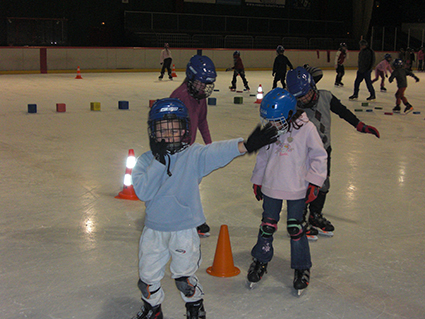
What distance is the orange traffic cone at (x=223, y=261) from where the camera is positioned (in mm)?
3666

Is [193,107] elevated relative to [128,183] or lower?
elevated

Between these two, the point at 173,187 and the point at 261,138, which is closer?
the point at 261,138

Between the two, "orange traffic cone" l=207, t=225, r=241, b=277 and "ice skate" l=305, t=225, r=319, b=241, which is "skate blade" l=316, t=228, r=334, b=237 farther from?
"orange traffic cone" l=207, t=225, r=241, b=277

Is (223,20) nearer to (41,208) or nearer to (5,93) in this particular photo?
(5,93)

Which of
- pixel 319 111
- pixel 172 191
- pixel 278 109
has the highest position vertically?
pixel 278 109

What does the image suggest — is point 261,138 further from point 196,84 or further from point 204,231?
point 204,231

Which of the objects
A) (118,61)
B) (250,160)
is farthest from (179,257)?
(118,61)

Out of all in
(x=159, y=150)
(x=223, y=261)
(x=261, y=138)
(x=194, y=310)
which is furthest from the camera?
(x=223, y=261)

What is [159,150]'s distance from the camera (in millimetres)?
2656

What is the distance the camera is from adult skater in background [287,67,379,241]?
12.5ft

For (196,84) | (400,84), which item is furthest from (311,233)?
(400,84)

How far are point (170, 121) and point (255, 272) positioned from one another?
4.74 ft

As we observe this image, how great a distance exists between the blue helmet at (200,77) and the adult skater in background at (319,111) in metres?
0.64

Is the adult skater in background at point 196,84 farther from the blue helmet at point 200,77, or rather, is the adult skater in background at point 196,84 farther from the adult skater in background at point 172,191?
the adult skater in background at point 172,191
